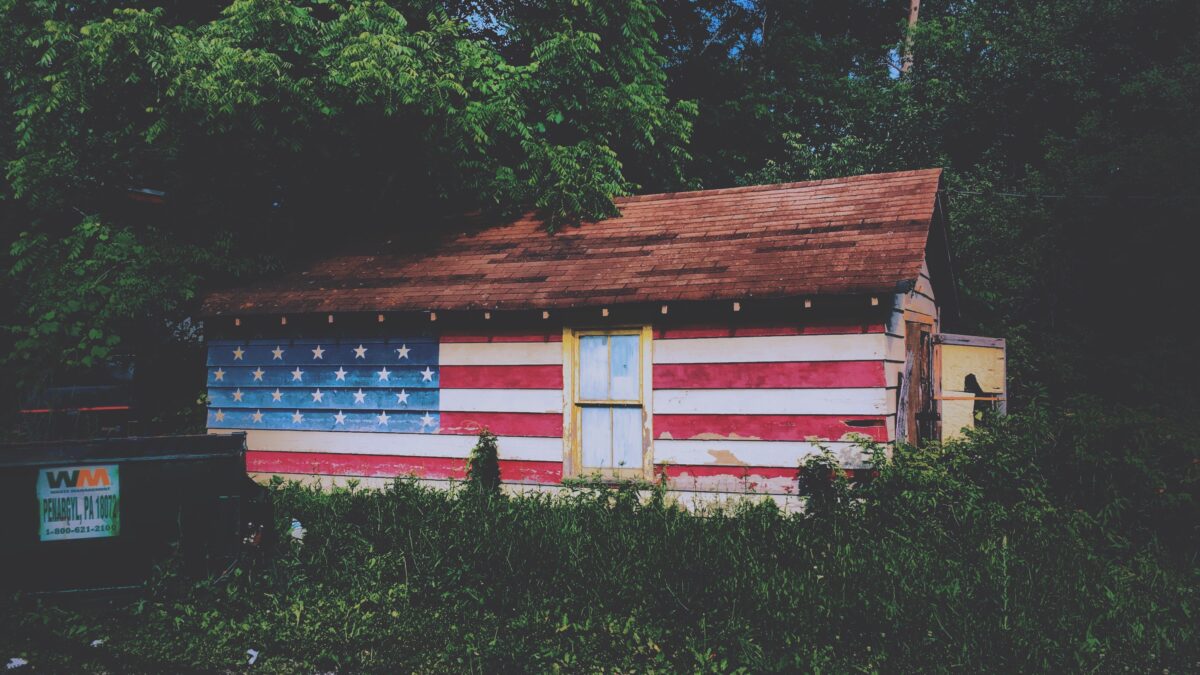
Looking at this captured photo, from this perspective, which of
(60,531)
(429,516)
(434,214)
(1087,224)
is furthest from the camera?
(1087,224)

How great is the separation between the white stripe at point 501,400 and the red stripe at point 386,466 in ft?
1.93

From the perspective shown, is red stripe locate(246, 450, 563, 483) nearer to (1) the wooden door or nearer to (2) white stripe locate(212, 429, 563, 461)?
(2) white stripe locate(212, 429, 563, 461)

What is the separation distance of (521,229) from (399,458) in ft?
11.2

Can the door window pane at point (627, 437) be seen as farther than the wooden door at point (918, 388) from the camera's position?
Yes

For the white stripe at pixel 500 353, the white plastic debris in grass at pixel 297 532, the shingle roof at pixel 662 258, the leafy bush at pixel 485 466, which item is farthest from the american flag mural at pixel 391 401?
the white plastic debris in grass at pixel 297 532

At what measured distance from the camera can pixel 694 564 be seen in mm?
5801

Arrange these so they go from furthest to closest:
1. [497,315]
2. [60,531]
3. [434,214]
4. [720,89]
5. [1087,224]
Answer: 1. [720,89]
2. [1087,224]
3. [434,214]
4. [497,315]
5. [60,531]

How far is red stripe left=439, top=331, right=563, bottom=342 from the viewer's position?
29.2 feet

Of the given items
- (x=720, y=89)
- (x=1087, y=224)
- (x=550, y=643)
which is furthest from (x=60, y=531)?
(x=720, y=89)

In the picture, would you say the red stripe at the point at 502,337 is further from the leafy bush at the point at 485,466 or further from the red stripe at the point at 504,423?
the leafy bush at the point at 485,466

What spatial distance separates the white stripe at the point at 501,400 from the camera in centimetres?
888

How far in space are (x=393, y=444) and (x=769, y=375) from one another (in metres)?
4.48

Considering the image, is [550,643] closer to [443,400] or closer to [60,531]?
[60,531]

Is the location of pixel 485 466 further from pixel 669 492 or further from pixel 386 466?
pixel 669 492
